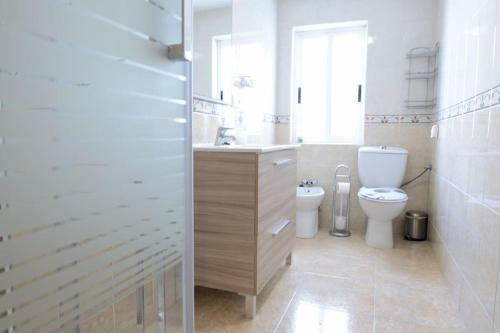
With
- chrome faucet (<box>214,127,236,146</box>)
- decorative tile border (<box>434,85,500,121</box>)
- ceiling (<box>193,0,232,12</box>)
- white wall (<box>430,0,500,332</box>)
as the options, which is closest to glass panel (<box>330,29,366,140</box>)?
white wall (<box>430,0,500,332</box>)

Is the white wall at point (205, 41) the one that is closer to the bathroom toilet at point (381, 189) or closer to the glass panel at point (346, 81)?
the glass panel at point (346, 81)

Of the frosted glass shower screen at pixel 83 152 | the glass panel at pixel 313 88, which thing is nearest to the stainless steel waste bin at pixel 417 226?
Answer: the glass panel at pixel 313 88

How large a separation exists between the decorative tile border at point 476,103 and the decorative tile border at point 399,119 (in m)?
0.58

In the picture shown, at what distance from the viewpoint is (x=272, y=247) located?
5.96ft

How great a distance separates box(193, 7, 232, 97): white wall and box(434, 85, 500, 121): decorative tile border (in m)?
1.49

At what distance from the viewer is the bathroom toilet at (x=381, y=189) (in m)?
2.62

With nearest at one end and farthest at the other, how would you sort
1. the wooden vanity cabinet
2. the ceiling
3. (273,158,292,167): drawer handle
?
the wooden vanity cabinet
(273,158,292,167): drawer handle
the ceiling

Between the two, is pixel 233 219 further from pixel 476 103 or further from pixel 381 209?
pixel 381 209

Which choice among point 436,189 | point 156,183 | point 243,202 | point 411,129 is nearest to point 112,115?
point 156,183

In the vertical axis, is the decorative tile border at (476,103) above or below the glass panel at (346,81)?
below

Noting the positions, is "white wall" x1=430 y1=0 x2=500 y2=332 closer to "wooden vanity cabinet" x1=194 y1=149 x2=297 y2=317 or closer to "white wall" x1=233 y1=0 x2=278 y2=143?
"wooden vanity cabinet" x1=194 y1=149 x2=297 y2=317

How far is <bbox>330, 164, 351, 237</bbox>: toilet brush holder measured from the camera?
10.3 ft

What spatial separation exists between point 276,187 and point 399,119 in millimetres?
1811

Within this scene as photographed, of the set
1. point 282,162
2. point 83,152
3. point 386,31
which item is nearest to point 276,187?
point 282,162
